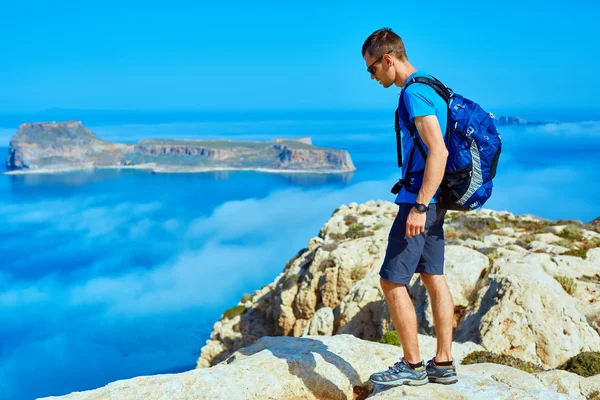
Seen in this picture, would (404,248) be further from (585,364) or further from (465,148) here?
(585,364)

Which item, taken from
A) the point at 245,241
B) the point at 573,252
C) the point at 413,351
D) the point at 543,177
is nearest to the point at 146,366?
the point at 245,241

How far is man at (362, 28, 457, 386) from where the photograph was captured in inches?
196

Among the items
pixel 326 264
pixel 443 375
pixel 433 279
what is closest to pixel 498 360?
pixel 443 375

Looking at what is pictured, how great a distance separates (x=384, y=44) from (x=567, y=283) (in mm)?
8511

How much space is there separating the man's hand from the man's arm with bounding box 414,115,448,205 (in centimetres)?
23

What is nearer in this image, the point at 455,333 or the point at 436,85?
the point at 436,85

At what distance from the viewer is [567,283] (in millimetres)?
11664

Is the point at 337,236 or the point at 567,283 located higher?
the point at 337,236

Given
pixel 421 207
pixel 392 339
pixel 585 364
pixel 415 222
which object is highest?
pixel 421 207

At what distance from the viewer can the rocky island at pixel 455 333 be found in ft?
19.4

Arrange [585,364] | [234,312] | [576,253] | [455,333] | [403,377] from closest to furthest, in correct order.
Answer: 1. [403,377]
2. [585,364]
3. [455,333]
4. [576,253]
5. [234,312]

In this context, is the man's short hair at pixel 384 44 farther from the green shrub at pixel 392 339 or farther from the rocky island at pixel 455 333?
the green shrub at pixel 392 339

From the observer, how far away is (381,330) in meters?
12.2

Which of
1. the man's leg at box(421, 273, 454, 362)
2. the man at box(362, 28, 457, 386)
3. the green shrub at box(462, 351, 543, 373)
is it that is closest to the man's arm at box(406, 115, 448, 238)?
the man at box(362, 28, 457, 386)
